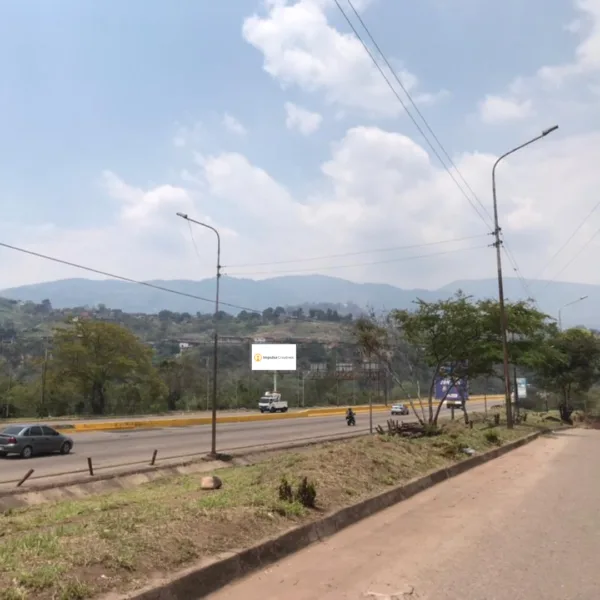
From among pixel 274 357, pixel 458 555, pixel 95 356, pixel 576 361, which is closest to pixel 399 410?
pixel 274 357

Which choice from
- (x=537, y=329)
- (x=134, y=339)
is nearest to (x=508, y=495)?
(x=537, y=329)

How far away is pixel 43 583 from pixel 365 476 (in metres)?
7.33

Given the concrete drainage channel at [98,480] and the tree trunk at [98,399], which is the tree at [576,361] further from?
the tree trunk at [98,399]

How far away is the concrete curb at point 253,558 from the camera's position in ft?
17.0

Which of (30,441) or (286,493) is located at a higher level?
(286,493)

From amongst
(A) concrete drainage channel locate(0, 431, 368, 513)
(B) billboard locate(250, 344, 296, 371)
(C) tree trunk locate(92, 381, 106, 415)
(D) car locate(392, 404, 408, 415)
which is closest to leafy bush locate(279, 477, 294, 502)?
(A) concrete drainage channel locate(0, 431, 368, 513)

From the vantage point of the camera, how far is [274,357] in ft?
247

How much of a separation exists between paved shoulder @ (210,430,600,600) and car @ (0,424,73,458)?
17.6 meters

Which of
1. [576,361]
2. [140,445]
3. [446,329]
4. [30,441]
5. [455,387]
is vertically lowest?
[140,445]

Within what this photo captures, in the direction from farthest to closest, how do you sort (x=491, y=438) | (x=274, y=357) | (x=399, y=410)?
(x=274, y=357) → (x=399, y=410) → (x=491, y=438)

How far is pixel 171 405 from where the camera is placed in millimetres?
72875

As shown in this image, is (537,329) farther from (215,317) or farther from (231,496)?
(231,496)

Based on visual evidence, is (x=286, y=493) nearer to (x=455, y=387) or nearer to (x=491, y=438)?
(x=491, y=438)

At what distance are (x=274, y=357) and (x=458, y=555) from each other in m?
68.5
